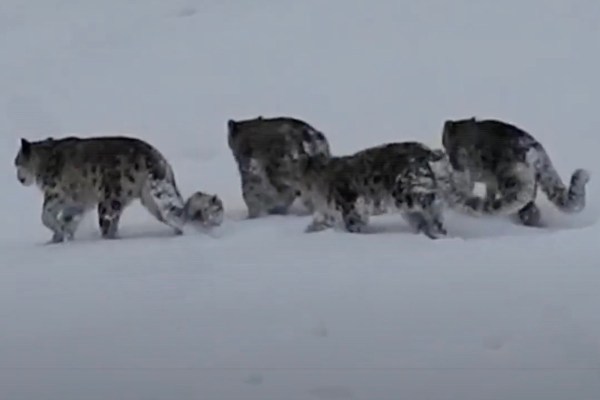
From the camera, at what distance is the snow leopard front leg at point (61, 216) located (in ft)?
6.51

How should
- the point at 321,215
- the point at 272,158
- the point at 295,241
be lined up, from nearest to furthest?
the point at 295,241, the point at 321,215, the point at 272,158

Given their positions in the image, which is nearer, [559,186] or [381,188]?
[381,188]

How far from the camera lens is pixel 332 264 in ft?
5.68

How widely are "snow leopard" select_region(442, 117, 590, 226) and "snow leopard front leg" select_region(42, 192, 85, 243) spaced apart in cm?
61

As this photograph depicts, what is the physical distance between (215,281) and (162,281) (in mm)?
72

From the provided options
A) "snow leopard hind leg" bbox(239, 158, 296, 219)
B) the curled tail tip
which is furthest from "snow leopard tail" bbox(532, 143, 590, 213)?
the curled tail tip

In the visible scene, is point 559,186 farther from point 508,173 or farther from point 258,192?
point 258,192

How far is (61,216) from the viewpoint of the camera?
6.52 ft

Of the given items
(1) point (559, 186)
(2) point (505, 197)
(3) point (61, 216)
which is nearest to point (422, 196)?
(2) point (505, 197)

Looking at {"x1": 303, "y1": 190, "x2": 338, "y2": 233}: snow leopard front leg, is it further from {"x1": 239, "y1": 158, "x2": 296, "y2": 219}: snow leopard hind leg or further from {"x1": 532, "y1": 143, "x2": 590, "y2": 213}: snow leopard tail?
{"x1": 532, "y1": 143, "x2": 590, "y2": 213}: snow leopard tail

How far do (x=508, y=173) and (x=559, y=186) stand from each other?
91 millimetres

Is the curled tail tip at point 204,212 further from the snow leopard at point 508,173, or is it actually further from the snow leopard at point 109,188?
the snow leopard at point 508,173

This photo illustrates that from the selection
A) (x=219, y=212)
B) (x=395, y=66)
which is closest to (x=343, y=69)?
(x=395, y=66)

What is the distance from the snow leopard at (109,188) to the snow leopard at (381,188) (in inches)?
6.9
